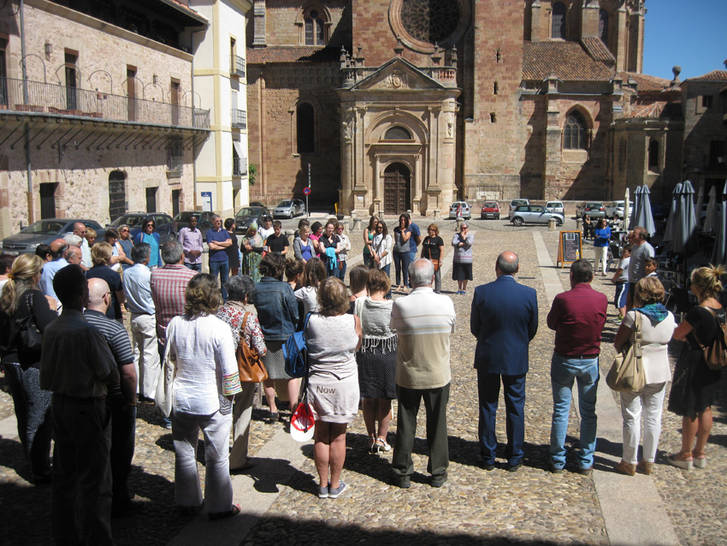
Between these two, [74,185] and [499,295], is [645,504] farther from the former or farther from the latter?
[74,185]

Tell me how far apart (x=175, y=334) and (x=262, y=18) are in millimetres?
45489

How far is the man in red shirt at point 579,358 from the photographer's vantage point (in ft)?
19.0

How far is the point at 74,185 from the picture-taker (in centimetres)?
2262

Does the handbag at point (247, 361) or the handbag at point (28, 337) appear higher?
the handbag at point (28, 337)

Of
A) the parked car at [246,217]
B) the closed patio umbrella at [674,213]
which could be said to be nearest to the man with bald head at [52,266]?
the closed patio umbrella at [674,213]

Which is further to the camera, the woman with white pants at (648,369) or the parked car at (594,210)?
the parked car at (594,210)

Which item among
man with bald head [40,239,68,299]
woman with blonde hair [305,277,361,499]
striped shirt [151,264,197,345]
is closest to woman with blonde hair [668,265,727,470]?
woman with blonde hair [305,277,361,499]

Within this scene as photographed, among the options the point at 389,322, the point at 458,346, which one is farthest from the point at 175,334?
the point at 458,346

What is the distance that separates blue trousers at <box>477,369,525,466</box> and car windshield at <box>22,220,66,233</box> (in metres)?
15.5

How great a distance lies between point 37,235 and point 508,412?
15.7 m

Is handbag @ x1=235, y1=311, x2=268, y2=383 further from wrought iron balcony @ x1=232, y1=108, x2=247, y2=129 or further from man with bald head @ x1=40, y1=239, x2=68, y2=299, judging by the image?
wrought iron balcony @ x1=232, y1=108, x2=247, y2=129

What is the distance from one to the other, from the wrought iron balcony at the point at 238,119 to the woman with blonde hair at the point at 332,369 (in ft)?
96.6

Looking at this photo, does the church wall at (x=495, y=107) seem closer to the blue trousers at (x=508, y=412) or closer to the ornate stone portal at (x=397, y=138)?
the ornate stone portal at (x=397, y=138)

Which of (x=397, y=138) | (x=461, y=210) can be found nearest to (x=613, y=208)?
(x=461, y=210)
